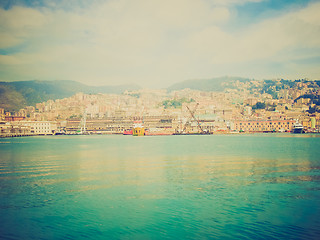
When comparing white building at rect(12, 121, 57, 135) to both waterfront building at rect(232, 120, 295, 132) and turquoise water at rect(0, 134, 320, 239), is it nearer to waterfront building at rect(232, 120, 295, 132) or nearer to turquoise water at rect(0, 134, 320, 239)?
waterfront building at rect(232, 120, 295, 132)

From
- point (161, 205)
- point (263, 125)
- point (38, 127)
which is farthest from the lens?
point (38, 127)

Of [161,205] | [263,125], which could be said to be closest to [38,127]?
[263,125]

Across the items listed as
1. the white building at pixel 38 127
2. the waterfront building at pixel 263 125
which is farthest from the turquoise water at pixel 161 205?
the white building at pixel 38 127

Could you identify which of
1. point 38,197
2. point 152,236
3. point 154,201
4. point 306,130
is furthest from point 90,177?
point 306,130

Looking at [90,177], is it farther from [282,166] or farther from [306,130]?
[306,130]

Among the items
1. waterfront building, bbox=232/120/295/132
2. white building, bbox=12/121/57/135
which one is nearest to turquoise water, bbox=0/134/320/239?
waterfront building, bbox=232/120/295/132

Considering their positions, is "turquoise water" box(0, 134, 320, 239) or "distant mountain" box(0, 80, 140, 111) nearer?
"turquoise water" box(0, 134, 320, 239)

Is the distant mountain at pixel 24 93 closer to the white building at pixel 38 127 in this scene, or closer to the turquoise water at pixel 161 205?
the white building at pixel 38 127

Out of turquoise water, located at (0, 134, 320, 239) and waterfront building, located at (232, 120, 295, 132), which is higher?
waterfront building, located at (232, 120, 295, 132)

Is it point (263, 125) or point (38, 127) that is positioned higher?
point (263, 125)

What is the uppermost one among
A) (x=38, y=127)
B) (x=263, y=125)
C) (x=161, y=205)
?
(x=263, y=125)

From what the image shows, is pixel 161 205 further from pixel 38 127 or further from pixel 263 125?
pixel 38 127

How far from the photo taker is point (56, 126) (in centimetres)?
10481

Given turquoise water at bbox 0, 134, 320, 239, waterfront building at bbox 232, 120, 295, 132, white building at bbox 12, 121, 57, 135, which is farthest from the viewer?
white building at bbox 12, 121, 57, 135
